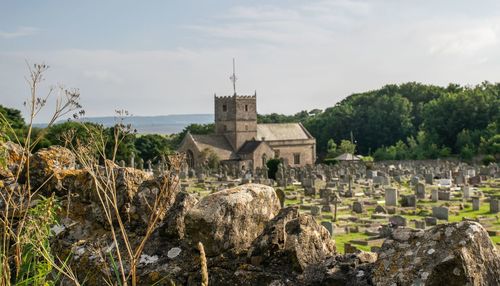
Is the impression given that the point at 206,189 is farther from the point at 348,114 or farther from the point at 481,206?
the point at 348,114

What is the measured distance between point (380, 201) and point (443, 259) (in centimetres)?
2940

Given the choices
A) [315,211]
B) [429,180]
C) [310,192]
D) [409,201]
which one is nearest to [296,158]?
[429,180]

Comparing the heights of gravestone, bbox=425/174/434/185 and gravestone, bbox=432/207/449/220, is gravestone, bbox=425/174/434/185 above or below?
below

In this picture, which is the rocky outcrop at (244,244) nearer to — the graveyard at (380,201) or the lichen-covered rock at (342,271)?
the lichen-covered rock at (342,271)

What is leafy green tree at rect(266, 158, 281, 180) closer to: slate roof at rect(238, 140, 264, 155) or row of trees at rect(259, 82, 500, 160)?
slate roof at rect(238, 140, 264, 155)

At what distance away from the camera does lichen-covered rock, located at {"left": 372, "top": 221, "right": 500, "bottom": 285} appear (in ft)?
13.6

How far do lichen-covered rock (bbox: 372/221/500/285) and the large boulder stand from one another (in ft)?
4.79

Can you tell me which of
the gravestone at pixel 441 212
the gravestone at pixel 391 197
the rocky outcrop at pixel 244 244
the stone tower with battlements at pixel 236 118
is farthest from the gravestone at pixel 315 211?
the stone tower with battlements at pixel 236 118

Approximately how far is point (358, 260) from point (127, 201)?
262 cm

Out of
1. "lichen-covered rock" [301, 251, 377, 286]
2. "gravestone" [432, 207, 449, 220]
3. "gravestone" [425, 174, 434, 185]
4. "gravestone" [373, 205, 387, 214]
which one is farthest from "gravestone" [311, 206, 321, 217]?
"lichen-covered rock" [301, 251, 377, 286]

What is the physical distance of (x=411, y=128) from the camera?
95438 mm

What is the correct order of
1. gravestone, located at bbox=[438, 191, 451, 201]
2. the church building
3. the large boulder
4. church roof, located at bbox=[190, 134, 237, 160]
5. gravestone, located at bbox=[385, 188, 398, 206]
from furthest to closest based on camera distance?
the church building → church roof, located at bbox=[190, 134, 237, 160] → gravestone, located at bbox=[438, 191, 451, 201] → gravestone, located at bbox=[385, 188, 398, 206] → the large boulder

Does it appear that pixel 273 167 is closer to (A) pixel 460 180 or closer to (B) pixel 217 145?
(A) pixel 460 180

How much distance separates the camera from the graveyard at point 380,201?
22312 mm
